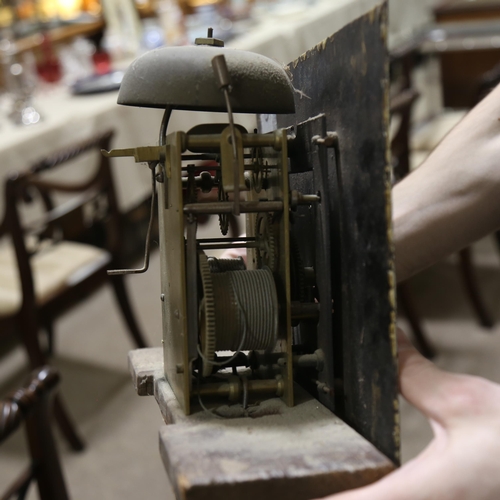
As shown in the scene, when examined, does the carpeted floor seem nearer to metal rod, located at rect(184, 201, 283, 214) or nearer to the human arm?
the human arm

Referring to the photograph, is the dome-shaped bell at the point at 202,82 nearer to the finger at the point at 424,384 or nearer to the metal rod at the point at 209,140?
the metal rod at the point at 209,140

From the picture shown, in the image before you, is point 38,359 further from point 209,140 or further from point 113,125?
point 209,140

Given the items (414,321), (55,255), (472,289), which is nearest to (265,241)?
(55,255)

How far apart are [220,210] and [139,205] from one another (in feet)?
6.99

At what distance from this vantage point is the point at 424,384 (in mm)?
656

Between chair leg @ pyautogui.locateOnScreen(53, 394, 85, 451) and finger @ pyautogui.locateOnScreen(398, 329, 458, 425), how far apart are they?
177cm

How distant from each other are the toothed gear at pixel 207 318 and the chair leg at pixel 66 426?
1.64 m

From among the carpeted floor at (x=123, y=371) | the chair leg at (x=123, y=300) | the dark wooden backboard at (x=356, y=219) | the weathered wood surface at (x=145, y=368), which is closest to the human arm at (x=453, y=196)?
the dark wooden backboard at (x=356, y=219)

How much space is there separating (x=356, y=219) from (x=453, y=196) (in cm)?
21

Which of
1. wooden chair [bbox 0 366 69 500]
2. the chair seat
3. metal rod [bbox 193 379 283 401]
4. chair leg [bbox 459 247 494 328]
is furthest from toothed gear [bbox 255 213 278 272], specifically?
chair leg [bbox 459 247 494 328]

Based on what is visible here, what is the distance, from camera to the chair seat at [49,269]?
7.00ft

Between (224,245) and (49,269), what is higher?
(224,245)

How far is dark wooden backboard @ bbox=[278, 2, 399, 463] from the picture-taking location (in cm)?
65

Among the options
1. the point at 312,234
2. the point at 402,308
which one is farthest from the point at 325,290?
the point at 402,308
